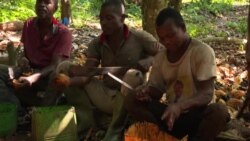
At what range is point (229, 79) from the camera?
565cm

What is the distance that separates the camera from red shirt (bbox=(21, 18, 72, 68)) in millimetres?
4562

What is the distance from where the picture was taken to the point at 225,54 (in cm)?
733

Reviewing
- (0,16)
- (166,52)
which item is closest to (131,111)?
(166,52)

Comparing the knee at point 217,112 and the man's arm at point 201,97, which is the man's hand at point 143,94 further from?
the knee at point 217,112

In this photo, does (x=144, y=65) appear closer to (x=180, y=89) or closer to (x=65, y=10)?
(x=180, y=89)

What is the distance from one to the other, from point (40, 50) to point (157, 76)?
5.28ft

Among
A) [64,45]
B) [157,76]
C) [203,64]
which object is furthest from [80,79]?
[203,64]

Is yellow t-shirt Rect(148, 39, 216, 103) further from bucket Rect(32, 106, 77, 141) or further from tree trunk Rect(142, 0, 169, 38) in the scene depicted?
tree trunk Rect(142, 0, 169, 38)

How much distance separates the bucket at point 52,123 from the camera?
3.75 meters

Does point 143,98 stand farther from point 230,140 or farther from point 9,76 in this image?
point 9,76

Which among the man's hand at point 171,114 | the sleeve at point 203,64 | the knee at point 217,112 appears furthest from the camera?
the sleeve at point 203,64

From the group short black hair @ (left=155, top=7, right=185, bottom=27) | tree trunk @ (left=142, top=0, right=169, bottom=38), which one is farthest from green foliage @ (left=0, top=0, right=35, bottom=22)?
short black hair @ (left=155, top=7, right=185, bottom=27)

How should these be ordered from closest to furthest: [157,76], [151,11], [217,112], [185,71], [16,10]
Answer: [217,112]
[185,71]
[157,76]
[151,11]
[16,10]

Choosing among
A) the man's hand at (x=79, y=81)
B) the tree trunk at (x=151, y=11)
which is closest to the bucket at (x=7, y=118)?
the man's hand at (x=79, y=81)
